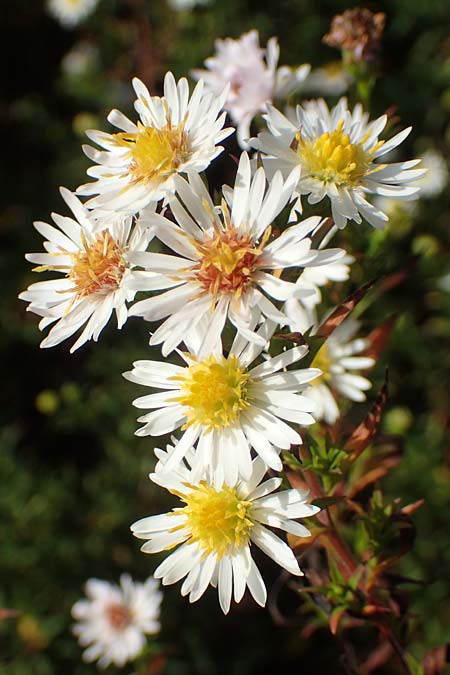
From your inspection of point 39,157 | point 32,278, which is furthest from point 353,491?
point 39,157

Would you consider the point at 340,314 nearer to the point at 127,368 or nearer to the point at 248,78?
the point at 248,78

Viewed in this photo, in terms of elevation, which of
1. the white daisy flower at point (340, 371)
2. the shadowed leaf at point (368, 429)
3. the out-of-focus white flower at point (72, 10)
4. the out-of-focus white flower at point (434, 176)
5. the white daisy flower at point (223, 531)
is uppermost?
the out-of-focus white flower at point (72, 10)

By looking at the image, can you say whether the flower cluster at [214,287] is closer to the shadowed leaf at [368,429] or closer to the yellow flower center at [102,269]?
the yellow flower center at [102,269]

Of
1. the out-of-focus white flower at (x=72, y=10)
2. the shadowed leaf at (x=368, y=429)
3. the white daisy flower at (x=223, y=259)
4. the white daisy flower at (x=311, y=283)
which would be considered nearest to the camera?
the white daisy flower at (x=223, y=259)

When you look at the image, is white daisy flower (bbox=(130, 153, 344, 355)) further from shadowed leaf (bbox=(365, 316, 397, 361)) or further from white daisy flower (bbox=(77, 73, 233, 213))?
shadowed leaf (bbox=(365, 316, 397, 361))

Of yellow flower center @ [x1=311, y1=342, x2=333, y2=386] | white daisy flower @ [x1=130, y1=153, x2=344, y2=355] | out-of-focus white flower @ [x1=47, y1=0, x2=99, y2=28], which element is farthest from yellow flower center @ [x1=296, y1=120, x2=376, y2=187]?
out-of-focus white flower @ [x1=47, y1=0, x2=99, y2=28]

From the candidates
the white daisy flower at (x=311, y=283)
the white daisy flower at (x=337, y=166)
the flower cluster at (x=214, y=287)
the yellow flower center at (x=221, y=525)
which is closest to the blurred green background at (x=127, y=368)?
the white daisy flower at (x=311, y=283)
